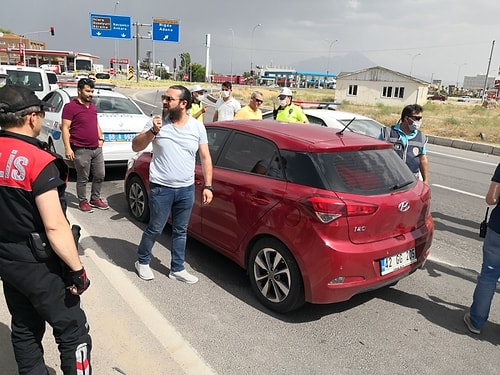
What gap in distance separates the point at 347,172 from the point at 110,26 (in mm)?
37626

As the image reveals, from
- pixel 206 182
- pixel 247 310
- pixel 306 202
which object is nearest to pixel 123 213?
pixel 206 182

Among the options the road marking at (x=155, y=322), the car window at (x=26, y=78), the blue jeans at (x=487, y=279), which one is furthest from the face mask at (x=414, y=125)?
the car window at (x=26, y=78)

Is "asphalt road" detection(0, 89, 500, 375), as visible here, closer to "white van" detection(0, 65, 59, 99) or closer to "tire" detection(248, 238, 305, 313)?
"tire" detection(248, 238, 305, 313)

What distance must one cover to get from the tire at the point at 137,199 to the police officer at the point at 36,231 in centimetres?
313

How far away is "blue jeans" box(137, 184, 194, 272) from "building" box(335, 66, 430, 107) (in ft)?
154

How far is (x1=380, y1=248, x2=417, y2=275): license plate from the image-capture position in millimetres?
3271

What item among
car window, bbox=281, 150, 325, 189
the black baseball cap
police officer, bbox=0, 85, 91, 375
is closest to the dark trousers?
police officer, bbox=0, 85, 91, 375

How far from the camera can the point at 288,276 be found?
3297mm

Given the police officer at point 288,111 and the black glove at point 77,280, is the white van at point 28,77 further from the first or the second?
the black glove at point 77,280

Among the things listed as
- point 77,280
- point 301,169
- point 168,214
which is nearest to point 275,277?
point 301,169

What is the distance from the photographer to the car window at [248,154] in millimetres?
3664

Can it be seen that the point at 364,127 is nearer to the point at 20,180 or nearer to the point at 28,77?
the point at 20,180

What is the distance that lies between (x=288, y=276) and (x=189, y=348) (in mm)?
923

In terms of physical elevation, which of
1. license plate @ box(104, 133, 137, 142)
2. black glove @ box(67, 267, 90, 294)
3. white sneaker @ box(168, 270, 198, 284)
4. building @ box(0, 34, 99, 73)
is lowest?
white sneaker @ box(168, 270, 198, 284)
